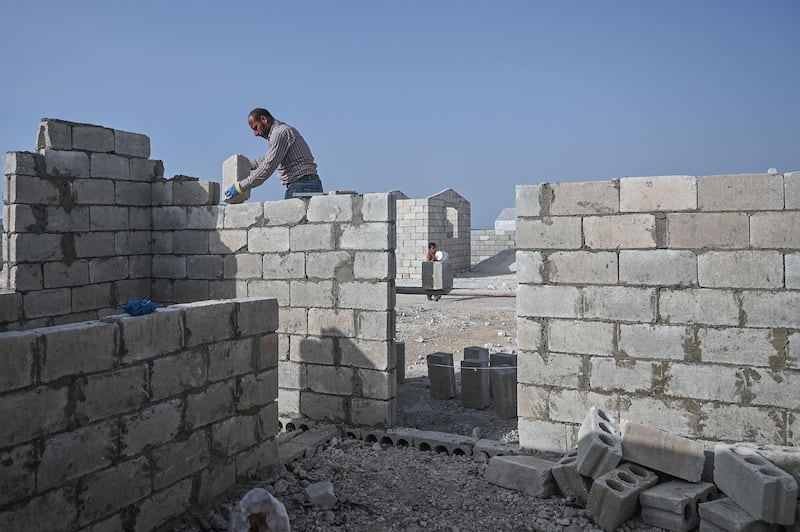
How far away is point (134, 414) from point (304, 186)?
137 inches

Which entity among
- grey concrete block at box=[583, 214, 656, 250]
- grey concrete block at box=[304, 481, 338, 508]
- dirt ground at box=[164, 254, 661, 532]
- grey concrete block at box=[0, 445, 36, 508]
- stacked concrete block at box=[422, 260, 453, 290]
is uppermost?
grey concrete block at box=[583, 214, 656, 250]

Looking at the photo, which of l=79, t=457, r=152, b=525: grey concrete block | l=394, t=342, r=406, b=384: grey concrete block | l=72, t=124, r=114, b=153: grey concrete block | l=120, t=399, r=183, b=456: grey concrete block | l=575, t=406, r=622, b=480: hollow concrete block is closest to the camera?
l=79, t=457, r=152, b=525: grey concrete block

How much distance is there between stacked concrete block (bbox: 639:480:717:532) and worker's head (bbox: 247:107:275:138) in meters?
5.07

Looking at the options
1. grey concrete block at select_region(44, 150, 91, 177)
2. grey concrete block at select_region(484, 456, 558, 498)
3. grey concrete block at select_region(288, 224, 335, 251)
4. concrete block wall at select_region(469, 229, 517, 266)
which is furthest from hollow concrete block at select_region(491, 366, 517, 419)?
concrete block wall at select_region(469, 229, 517, 266)

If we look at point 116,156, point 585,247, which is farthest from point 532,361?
point 116,156

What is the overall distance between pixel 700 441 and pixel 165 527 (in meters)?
3.83

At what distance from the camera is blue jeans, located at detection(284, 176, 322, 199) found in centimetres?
653

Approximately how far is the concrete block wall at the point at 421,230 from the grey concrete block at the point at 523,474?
15.7 m

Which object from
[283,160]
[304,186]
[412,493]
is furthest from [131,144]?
[412,493]

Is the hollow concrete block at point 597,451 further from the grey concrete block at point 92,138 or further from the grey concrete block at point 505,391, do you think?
the grey concrete block at point 92,138

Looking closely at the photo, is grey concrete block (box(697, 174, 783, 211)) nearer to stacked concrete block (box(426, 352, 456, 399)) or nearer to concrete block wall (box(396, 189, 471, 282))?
stacked concrete block (box(426, 352, 456, 399))

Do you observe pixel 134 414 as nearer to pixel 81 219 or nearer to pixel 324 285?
pixel 324 285

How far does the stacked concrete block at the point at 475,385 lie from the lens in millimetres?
6838

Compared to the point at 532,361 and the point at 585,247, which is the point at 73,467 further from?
the point at 585,247
